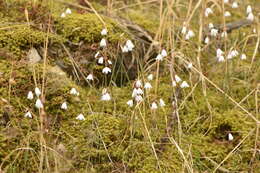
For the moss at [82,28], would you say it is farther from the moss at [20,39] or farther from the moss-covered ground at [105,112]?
the moss at [20,39]

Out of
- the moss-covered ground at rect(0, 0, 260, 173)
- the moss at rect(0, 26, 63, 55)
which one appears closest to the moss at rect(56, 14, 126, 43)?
the moss-covered ground at rect(0, 0, 260, 173)

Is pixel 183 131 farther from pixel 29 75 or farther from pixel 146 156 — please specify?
pixel 29 75

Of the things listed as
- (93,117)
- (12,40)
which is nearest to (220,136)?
(93,117)

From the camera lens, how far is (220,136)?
302cm

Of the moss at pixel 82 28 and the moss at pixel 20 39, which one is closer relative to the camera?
the moss at pixel 20 39

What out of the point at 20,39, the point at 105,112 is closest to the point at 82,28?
the point at 20,39

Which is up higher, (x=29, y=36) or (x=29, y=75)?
(x=29, y=36)

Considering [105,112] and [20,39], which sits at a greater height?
[20,39]

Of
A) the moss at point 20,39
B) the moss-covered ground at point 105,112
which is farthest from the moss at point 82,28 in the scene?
the moss at point 20,39

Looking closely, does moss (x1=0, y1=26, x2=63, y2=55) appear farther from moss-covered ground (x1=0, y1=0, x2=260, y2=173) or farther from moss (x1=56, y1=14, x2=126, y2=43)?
moss (x1=56, y1=14, x2=126, y2=43)

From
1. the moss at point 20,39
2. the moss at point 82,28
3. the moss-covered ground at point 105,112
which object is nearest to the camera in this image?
the moss-covered ground at point 105,112

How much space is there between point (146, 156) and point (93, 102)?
62cm

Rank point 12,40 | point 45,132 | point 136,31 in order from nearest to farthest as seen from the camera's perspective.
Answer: point 45,132
point 12,40
point 136,31

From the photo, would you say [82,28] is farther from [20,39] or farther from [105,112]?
[105,112]
